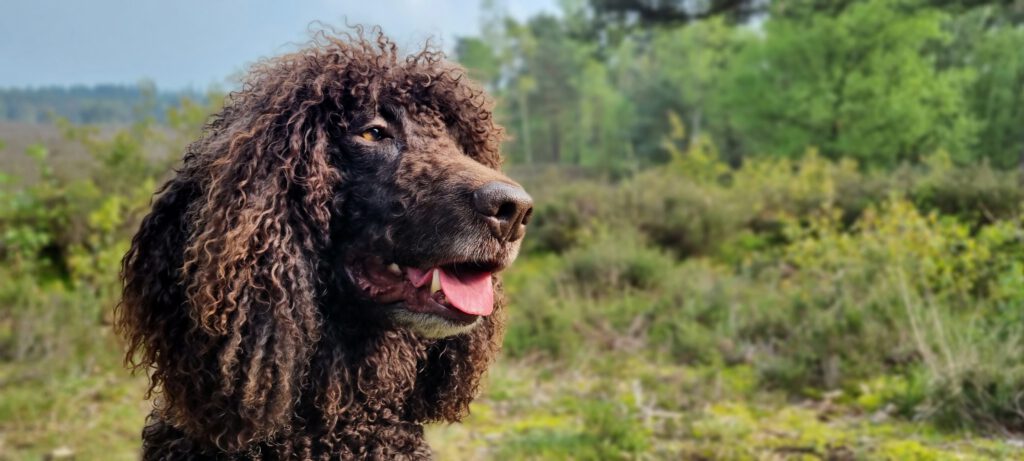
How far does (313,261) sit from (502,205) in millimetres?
571

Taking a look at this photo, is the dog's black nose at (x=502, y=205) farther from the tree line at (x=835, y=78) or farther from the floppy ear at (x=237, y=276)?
the tree line at (x=835, y=78)

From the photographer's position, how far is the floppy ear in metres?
1.79

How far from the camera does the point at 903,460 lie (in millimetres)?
3234

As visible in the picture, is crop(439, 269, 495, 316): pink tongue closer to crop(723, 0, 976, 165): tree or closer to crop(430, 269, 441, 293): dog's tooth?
crop(430, 269, 441, 293): dog's tooth

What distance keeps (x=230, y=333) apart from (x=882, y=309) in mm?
4738

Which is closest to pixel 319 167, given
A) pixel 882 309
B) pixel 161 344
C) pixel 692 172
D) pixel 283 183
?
pixel 283 183

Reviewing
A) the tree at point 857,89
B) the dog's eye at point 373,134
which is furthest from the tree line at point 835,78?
the dog's eye at point 373,134

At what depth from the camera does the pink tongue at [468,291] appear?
188 centimetres

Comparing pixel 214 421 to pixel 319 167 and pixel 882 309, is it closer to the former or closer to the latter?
pixel 319 167

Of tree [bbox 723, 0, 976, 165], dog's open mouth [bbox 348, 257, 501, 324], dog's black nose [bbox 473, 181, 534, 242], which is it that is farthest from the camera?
tree [bbox 723, 0, 976, 165]

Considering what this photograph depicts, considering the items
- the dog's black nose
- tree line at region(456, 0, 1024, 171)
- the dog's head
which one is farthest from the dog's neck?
tree line at region(456, 0, 1024, 171)

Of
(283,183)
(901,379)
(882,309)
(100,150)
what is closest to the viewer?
(283,183)

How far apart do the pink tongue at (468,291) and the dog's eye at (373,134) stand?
0.47 metres

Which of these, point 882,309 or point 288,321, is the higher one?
point 288,321
